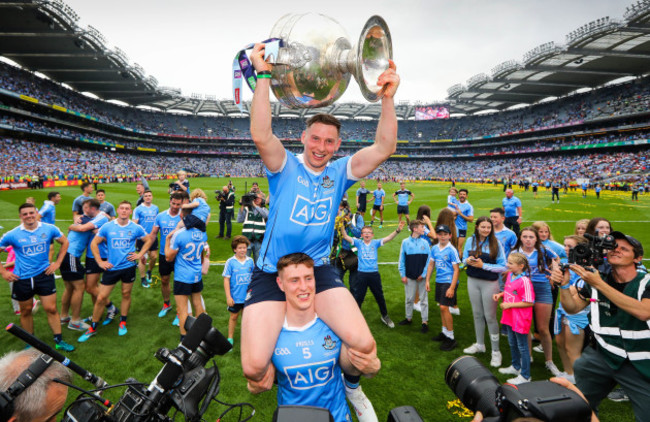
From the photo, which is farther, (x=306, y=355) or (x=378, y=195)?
(x=378, y=195)

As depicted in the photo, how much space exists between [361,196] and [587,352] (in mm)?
14910

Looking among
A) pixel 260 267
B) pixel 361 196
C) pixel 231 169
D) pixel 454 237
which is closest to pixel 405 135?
pixel 231 169

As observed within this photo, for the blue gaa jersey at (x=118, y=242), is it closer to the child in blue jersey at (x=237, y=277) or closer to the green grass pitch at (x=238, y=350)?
the green grass pitch at (x=238, y=350)

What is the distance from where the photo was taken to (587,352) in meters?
3.45

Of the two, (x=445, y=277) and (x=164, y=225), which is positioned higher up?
(x=164, y=225)

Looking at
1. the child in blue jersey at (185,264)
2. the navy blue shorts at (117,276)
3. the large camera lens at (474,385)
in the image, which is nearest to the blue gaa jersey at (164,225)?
the navy blue shorts at (117,276)

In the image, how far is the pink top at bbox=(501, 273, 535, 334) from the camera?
14.6 ft

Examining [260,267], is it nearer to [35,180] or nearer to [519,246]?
[519,246]

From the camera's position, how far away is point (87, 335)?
19.2 ft

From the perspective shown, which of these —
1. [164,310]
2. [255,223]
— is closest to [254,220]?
[255,223]

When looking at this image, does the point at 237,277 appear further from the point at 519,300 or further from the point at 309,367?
the point at 519,300

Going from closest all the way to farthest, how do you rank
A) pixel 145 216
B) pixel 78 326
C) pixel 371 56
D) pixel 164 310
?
pixel 371 56 → pixel 78 326 → pixel 164 310 → pixel 145 216

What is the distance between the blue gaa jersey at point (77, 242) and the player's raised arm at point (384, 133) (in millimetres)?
6659

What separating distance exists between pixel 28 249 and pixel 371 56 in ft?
21.4
